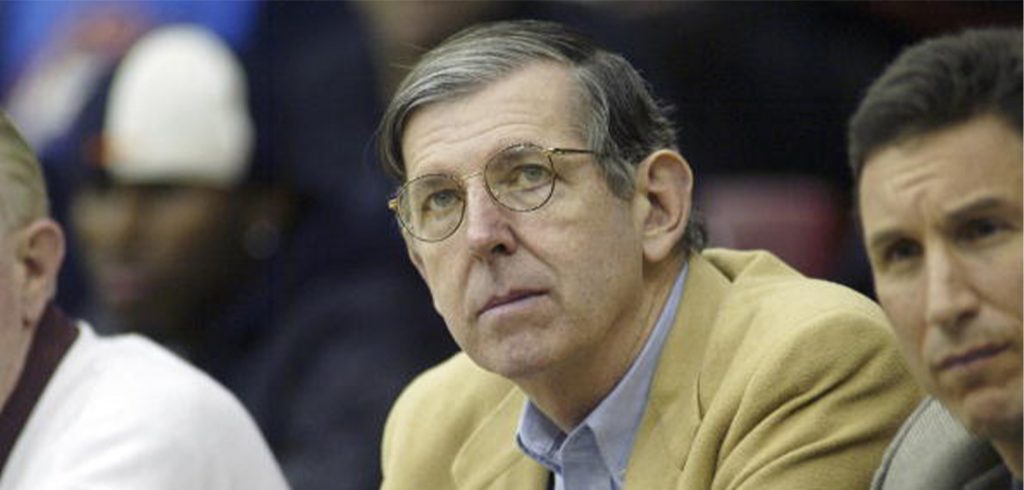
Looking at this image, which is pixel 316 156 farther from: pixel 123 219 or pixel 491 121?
pixel 491 121

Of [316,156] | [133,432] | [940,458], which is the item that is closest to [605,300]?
[940,458]

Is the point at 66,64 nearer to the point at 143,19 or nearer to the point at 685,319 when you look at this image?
the point at 143,19

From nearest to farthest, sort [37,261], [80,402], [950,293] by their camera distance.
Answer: [950,293], [80,402], [37,261]

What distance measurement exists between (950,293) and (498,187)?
0.93 metres

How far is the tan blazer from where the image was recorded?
336cm

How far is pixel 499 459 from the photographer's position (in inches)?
151

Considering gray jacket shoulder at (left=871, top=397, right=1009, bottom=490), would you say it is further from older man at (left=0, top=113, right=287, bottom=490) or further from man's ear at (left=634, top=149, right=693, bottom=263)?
older man at (left=0, top=113, right=287, bottom=490)

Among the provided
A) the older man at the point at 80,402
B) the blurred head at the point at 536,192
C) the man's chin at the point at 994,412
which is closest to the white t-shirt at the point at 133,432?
the older man at the point at 80,402

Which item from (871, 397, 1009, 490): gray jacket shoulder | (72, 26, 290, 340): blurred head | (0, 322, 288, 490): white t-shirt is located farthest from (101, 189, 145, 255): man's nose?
(871, 397, 1009, 490): gray jacket shoulder

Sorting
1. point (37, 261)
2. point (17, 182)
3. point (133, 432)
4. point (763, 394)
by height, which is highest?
point (763, 394)

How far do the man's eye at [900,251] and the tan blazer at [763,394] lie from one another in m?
0.48

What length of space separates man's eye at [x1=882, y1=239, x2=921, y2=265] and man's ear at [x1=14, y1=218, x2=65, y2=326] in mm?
2023

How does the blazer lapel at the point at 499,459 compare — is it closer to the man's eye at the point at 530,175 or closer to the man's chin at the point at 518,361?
the man's chin at the point at 518,361

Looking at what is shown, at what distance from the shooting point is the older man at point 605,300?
11.2ft
